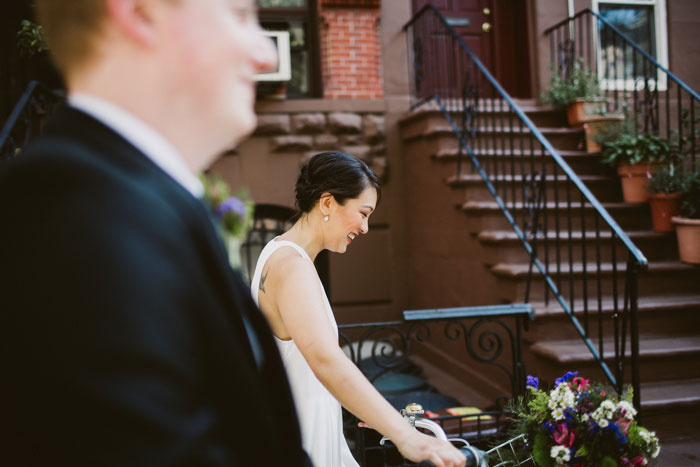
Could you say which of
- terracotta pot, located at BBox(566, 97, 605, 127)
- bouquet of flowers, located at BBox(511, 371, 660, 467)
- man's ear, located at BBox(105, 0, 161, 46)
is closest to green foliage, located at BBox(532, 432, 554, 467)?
bouquet of flowers, located at BBox(511, 371, 660, 467)

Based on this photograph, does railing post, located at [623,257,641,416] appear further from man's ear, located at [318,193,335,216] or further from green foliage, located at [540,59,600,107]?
green foliage, located at [540,59,600,107]

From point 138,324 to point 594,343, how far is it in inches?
181

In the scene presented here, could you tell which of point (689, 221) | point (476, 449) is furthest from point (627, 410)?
point (689, 221)

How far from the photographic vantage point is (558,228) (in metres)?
4.82

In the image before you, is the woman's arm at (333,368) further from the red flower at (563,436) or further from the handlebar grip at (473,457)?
the red flower at (563,436)

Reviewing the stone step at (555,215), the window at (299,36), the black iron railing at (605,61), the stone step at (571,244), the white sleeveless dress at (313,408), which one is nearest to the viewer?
the white sleeveless dress at (313,408)

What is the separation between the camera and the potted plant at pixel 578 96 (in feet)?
22.0

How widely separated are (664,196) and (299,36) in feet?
15.3

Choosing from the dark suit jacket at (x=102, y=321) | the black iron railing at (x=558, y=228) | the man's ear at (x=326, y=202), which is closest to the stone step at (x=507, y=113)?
the black iron railing at (x=558, y=228)

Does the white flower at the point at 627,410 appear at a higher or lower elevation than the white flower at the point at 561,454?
higher

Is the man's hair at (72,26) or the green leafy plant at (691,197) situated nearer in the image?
the man's hair at (72,26)

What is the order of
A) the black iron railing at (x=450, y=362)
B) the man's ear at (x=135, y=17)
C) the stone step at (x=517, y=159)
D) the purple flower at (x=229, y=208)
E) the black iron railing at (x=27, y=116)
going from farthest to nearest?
the stone step at (x=517, y=159) < the black iron railing at (x=27, y=116) < the black iron railing at (x=450, y=362) < the purple flower at (x=229, y=208) < the man's ear at (x=135, y=17)

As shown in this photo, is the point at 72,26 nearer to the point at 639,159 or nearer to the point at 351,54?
the point at 639,159

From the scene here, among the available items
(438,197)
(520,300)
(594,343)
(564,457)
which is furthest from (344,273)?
(564,457)
